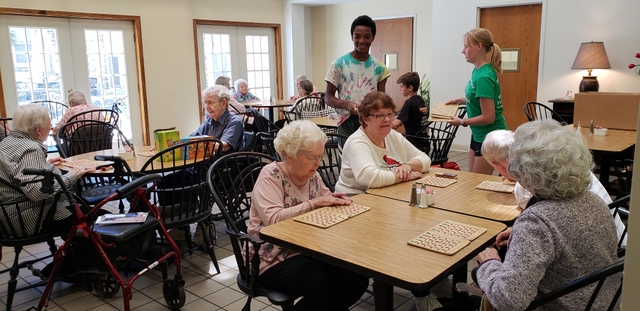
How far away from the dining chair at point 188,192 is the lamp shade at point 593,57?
4.76 metres

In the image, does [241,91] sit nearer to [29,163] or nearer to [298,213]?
[29,163]

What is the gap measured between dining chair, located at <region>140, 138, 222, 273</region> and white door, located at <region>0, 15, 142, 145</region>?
4.25 meters

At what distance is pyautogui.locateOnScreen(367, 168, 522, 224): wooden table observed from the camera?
1967 millimetres

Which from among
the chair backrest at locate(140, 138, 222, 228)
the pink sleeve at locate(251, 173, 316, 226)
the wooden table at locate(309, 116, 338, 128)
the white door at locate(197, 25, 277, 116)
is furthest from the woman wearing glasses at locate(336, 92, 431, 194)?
the white door at locate(197, 25, 277, 116)

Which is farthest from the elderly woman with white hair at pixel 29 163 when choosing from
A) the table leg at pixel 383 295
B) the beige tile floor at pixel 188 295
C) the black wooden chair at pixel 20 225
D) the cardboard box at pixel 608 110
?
the cardboard box at pixel 608 110

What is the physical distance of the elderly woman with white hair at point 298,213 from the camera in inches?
74.3

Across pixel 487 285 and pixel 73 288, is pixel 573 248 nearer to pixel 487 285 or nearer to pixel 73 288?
pixel 487 285

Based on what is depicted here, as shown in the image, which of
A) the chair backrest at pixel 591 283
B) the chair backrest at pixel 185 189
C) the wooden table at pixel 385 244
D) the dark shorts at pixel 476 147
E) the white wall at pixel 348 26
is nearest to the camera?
the chair backrest at pixel 591 283

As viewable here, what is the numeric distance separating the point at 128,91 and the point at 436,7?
186 inches

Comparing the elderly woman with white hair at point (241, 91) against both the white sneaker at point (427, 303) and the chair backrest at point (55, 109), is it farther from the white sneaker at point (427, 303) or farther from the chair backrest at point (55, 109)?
the white sneaker at point (427, 303)

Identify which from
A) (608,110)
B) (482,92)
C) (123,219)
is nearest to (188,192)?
(123,219)

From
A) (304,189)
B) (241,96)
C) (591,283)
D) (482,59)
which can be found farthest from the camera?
(241,96)

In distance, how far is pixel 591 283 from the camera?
50.5 inches

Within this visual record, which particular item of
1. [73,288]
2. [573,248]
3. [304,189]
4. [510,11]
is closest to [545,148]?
[573,248]
